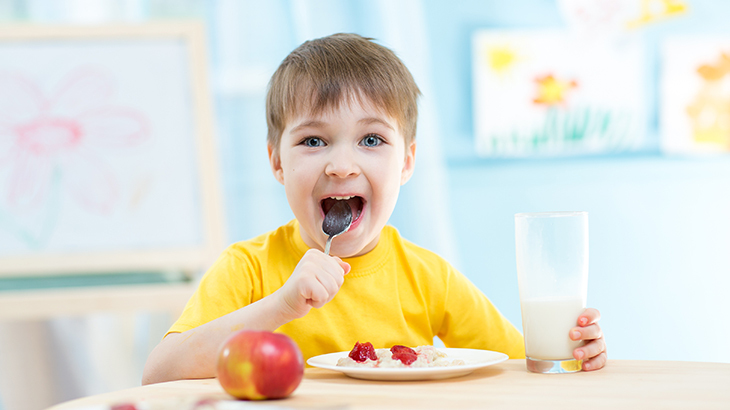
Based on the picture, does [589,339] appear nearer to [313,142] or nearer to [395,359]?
[395,359]

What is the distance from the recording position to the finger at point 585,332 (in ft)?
2.14

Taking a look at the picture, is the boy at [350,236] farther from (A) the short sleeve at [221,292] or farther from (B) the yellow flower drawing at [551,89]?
(B) the yellow flower drawing at [551,89]

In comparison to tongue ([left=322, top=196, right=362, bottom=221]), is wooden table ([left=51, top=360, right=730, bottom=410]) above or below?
below

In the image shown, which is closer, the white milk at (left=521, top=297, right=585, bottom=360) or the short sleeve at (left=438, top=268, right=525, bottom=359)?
the white milk at (left=521, top=297, right=585, bottom=360)

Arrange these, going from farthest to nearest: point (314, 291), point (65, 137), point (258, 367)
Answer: point (65, 137), point (314, 291), point (258, 367)

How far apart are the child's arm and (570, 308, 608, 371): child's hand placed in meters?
0.25

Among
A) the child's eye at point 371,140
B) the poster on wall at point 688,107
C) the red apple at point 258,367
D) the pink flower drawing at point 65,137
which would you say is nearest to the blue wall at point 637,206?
the poster on wall at point 688,107

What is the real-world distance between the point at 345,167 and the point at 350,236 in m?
0.10

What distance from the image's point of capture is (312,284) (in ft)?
2.07

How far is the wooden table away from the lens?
0.51 metres

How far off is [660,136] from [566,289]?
5.55ft

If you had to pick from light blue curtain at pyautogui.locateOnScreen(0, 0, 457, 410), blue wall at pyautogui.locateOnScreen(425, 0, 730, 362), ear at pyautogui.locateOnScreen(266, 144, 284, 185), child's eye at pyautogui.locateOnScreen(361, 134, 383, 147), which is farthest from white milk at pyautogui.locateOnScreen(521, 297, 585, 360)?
blue wall at pyautogui.locateOnScreen(425, 0, 730, 362)

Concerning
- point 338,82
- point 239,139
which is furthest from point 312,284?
point 239,139

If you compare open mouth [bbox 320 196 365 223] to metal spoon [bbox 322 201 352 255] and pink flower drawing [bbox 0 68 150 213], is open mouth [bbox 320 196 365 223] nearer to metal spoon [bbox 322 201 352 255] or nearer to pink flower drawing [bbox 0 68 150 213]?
metal spoon [bbox 322 201 352 255]
